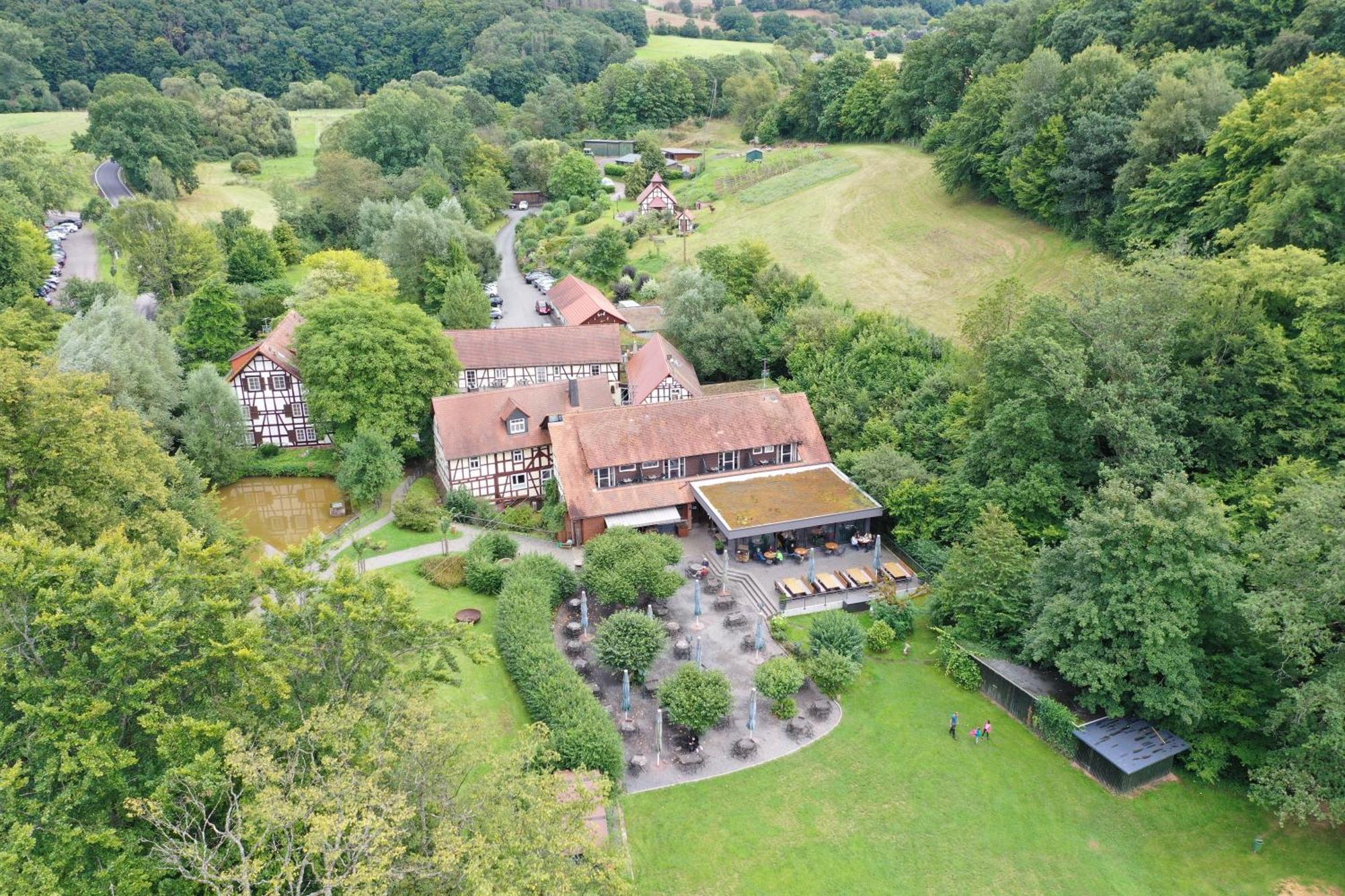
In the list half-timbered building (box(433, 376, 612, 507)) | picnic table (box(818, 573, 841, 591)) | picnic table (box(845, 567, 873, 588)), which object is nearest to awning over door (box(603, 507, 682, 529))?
half-timbered building (box(433, 376, 612, 507))

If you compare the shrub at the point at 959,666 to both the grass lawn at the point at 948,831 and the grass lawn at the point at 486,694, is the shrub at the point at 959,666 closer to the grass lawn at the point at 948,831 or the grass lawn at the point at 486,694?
the grass lawn at the point at 948,831

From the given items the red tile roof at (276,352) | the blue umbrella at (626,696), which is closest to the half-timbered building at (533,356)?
the red tile roof at (276,352)

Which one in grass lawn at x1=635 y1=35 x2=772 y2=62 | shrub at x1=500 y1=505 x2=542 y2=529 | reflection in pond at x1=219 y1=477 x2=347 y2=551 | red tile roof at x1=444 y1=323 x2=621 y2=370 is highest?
grass lawn at x1=635 y1=35 x2=772 y2=62

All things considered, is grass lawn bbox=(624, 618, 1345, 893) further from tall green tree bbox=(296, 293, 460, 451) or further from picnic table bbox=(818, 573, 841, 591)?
tall green tree bbox=(296, 293, 460, 451)

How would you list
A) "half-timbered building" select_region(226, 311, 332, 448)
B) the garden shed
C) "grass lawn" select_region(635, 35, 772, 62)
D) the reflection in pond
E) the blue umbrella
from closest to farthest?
1. the garden shed
2. the blue umbrella
3. the reflection in pond
4. "half-timbered building" select_region(226, 311, 332, 448)
5. "grass lawn" select_region(635, 35, 772, 62)

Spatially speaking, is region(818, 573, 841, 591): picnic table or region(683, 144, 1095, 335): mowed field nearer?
region(818, 573, 841, 591): picnic table

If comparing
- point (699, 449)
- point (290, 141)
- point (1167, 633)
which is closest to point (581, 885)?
point (1167, 633)

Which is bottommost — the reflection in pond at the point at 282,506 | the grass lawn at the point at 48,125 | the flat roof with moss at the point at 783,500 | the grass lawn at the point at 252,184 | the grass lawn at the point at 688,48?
the reflection in pond at the point at 282,506
